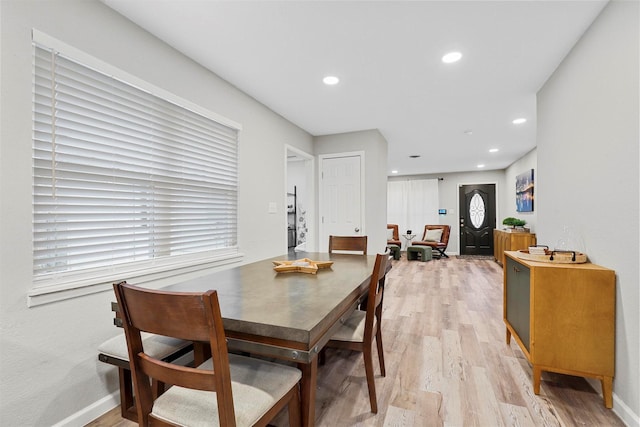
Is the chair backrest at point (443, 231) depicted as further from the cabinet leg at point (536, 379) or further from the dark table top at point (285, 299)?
the dark table top at point (285, 299)

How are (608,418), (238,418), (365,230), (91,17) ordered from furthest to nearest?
(365,230)
(91,17)
(608,418)
(238,418)

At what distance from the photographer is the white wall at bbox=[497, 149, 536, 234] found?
18.7 feet

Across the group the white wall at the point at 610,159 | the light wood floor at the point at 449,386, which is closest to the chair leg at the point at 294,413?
the light wood floor at the point at 449,386

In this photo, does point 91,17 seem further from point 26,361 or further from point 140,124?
point 26,361

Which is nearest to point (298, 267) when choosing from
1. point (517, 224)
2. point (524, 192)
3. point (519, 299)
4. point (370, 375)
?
point (370, 375)

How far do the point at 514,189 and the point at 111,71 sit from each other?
801cm

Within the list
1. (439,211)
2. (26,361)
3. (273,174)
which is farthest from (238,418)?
(439,211)

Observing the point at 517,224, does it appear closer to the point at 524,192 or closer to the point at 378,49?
the point at 524,192

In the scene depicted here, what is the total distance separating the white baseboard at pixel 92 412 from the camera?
1582mm

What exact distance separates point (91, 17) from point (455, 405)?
10.2 ft

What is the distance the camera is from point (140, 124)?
2.04 m

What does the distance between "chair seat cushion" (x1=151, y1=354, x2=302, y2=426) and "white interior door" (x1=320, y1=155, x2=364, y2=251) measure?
329 centimetres

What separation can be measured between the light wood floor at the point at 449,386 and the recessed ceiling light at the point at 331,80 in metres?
2.44

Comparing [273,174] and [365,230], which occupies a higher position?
[273,174]
